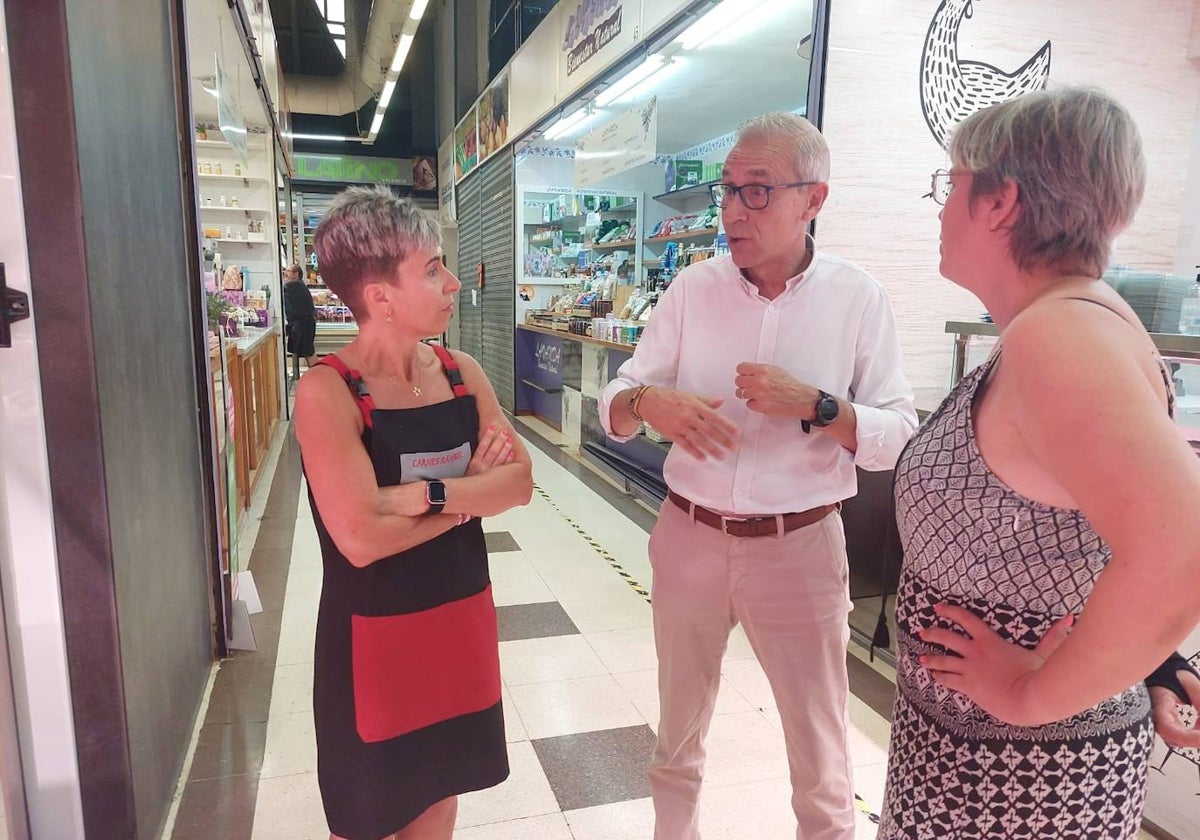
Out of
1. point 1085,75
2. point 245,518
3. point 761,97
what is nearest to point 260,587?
point 245,518

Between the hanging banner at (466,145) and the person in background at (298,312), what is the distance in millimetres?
2857

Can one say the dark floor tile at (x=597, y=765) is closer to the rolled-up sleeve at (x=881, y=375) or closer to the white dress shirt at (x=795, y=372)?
the white dress shirt at (x=795, y=372)

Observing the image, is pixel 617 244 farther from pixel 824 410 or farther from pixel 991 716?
pixel 991 716

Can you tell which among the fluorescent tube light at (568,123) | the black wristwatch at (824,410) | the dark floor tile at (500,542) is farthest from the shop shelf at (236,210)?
the black wristwatch at (824,410)

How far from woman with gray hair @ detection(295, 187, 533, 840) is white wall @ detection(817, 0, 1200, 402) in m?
2.20

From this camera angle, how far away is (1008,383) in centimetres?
86

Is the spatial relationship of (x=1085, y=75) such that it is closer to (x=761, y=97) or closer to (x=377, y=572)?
(x=377, y=572)

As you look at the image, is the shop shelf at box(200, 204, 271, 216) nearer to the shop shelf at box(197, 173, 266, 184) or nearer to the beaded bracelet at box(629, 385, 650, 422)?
the shop shelf at box(197, 173, 266, 184)

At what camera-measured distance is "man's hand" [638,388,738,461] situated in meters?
1.56

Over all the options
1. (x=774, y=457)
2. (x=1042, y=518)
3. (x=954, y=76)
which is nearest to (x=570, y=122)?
(x=954, y=76)

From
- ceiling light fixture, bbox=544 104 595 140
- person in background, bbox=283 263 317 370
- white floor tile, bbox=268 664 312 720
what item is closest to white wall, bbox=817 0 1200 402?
white floor tile, bbox=268 664 312 720

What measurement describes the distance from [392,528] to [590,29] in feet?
17.6

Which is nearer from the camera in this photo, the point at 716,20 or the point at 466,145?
the point at 716,20

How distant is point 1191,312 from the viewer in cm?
272
